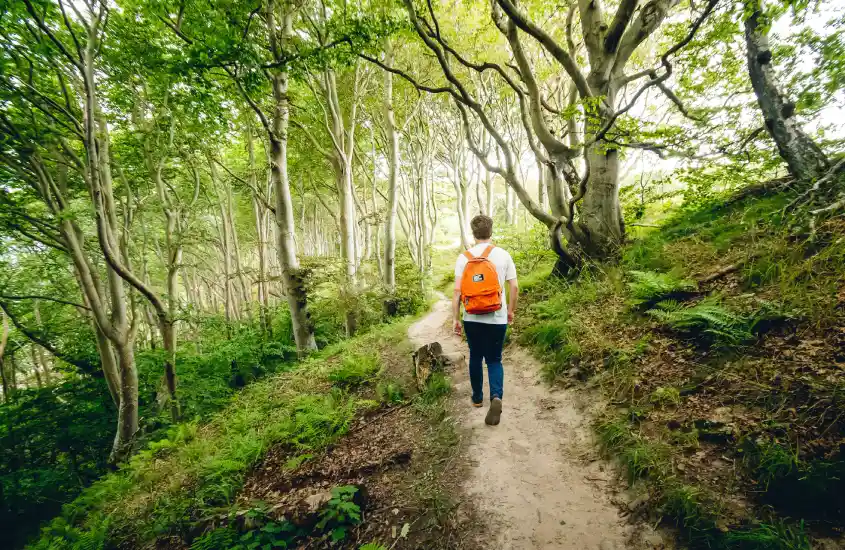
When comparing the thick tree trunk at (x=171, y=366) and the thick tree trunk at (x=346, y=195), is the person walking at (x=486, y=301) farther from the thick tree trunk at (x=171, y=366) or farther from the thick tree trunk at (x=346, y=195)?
the thick tree trunk at (x=171, y=366)

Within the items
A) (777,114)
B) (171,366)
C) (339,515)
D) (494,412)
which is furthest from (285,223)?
(777,114)

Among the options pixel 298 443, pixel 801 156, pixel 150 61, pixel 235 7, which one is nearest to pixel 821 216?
pixel 801 156

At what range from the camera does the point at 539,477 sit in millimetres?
3143

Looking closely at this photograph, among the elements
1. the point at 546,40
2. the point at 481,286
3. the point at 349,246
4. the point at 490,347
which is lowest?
the point at 490,347

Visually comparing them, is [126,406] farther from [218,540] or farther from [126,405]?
[218,540]

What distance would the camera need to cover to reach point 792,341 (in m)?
3.06

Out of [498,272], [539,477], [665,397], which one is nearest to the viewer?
[539,477]

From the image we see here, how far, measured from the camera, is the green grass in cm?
416

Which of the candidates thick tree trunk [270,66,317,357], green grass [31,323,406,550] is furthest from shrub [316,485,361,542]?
thick tree trunk [270,66,317,357]

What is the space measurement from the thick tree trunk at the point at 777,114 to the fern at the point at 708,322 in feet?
9.84

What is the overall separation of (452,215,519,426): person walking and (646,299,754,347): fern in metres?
1.92

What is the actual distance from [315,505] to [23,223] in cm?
1107

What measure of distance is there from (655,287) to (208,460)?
272 inches

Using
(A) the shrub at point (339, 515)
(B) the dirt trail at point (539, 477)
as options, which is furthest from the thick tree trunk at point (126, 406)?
(B) the dirt trail at point (539, 477)
